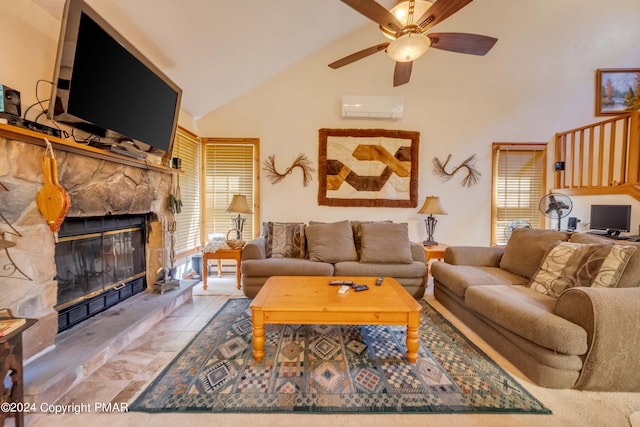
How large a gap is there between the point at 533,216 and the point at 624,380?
2.99 metres

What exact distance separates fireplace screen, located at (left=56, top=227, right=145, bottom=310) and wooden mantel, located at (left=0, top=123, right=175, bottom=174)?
0.64 metres

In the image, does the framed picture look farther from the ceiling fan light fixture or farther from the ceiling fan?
the ceiling fan light fixture

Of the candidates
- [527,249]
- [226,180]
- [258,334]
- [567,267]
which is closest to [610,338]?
[567,267]

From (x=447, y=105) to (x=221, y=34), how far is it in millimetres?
3220

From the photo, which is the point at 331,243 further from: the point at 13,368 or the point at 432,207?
the point at 13,368

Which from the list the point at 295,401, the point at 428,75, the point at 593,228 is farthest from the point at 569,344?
the point at 428,75

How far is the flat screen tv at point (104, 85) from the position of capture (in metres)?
1.43

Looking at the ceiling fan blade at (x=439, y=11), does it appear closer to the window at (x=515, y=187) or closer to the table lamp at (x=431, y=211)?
the table lamp at (x=431, y=211)

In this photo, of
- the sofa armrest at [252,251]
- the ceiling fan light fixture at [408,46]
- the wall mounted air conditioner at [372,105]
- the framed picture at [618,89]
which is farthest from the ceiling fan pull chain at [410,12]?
the framed picture at [618,89]

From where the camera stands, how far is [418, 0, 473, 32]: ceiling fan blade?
158cm

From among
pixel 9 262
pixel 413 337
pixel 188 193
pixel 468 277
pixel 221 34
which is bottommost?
pixel 413 337

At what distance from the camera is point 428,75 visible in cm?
367

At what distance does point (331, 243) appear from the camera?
2984 mm

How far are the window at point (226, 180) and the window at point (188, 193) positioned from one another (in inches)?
4.3
